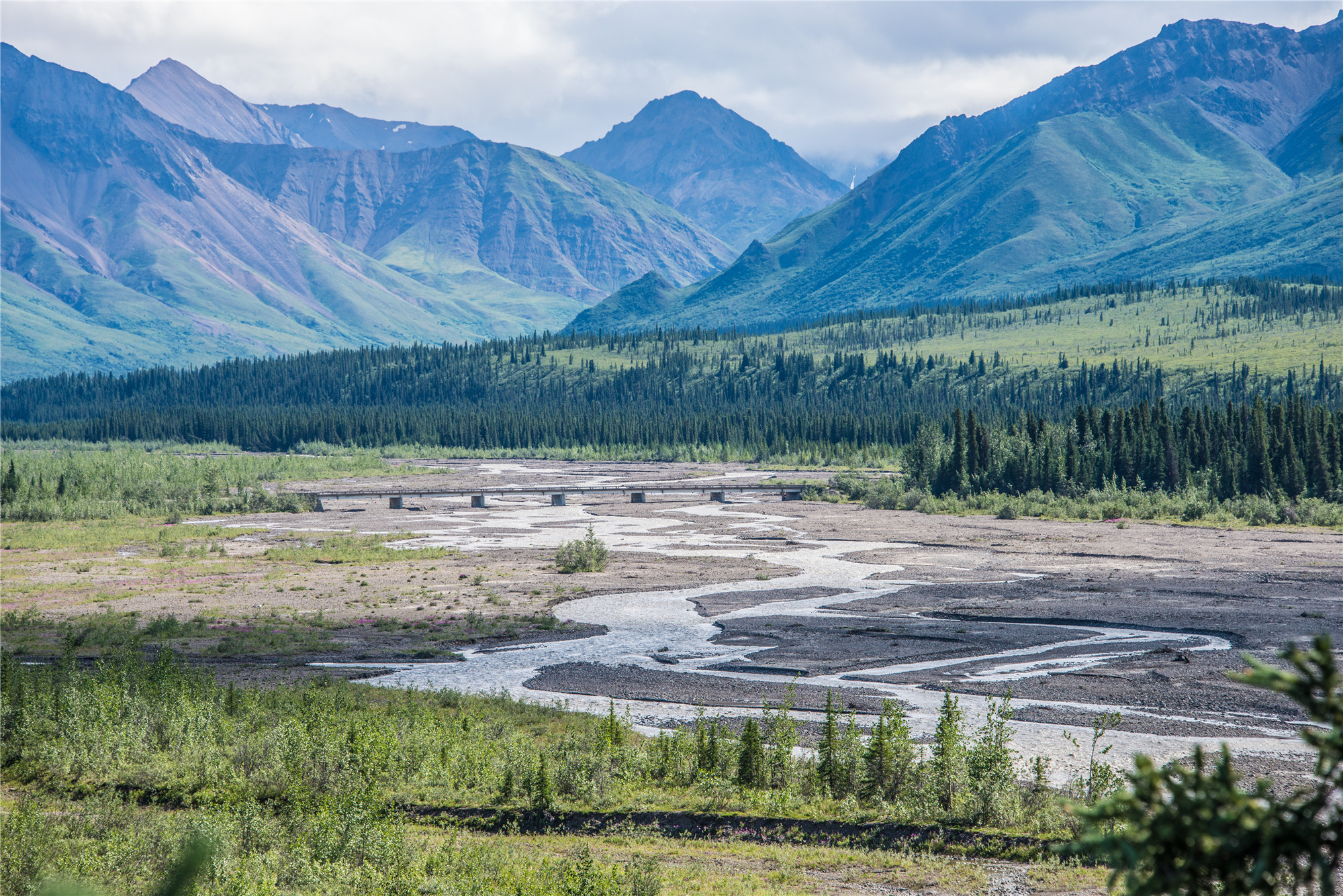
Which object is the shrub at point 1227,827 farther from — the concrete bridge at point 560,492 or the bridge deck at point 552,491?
the concrete bridge at point 560,492

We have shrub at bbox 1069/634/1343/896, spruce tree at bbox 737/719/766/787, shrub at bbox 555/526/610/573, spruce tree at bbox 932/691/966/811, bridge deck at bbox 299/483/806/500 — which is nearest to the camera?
shrub at bbox 1069/634/1343/896

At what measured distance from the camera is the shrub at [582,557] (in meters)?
59.2

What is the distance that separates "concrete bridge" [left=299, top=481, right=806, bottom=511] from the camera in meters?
105

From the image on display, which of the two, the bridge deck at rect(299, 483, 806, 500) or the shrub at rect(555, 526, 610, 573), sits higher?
the bridge deck at rect(299, 483, 806, 500)

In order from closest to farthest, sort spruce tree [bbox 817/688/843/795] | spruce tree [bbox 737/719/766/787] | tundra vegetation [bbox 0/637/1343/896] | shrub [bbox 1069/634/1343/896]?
shrub [bbox 1069/634/1343/896] < tundra vegetation [bbox 0/637/1343/896] < spruce tree [bbox 817/688/843/795] < spruce tree [bbox 737/719/766/787]

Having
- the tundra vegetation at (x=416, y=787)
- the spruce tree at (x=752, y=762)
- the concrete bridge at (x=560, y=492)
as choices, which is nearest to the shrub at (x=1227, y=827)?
the tundra vegetation at (x=416, y=787)

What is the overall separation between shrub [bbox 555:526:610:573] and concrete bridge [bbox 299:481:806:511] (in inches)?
1524

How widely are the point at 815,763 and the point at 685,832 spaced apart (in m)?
4.55

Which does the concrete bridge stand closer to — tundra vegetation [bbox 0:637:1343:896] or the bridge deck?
the bridge deck

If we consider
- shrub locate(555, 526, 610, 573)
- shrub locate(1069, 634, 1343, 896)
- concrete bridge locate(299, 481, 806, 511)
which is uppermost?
shrub locate(1069, 634, 1343, 896)

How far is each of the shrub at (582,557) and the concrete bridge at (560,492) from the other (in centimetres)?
3872

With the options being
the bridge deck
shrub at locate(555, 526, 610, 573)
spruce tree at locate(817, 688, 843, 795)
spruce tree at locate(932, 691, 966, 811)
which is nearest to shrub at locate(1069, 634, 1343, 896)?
spruce tree at locate(932, 691, 966, 811)

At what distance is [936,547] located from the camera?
6800 cm

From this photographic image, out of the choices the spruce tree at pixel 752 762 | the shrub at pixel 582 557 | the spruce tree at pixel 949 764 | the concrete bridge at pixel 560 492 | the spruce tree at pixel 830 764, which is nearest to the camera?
the spruce tree at pixel 949 764
